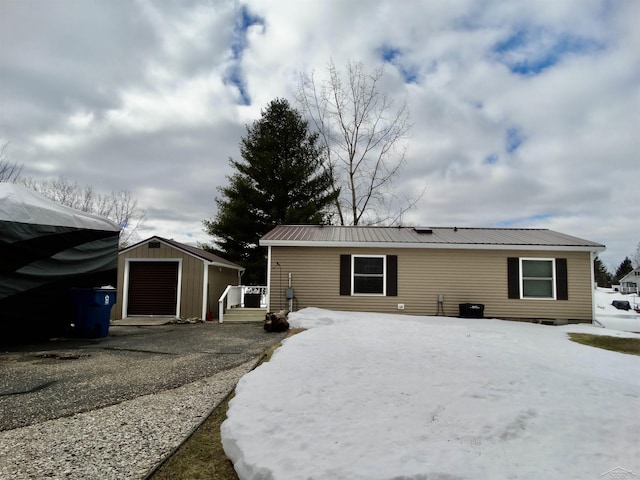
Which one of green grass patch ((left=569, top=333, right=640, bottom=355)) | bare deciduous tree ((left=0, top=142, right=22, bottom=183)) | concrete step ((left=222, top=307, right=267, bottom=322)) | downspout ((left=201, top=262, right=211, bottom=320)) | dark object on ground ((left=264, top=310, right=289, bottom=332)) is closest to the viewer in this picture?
green grass patch ((left=569, top=333, right=640, bottom=355))

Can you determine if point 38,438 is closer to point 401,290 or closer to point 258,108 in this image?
point 401,290

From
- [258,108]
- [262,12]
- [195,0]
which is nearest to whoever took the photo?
[195,0]

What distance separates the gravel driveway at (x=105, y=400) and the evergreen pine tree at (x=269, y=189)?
41.4 ft

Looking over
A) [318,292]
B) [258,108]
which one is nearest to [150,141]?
[258,108]

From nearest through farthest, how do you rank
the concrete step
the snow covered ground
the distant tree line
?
the snow covered ground < the concrete step < the distant tree line

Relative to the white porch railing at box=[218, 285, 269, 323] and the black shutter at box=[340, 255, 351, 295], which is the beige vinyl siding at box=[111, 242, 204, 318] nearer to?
the white porch railing at box=[218, 285, 269, 323]

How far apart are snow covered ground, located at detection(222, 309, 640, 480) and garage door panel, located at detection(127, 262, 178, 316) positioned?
27.0 feet

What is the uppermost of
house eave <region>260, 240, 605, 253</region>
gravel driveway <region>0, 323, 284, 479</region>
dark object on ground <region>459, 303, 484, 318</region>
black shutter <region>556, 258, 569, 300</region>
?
house eave <region>260, 240, 605, 253</region>

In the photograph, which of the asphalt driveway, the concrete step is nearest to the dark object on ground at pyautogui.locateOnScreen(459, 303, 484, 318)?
the asphalt driveway

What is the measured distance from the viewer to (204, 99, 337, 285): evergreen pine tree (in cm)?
1986

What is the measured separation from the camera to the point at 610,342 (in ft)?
28.5

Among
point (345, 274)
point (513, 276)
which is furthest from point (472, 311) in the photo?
point (345, 274)

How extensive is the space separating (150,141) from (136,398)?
50.0ft

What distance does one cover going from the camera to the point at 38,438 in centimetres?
296
